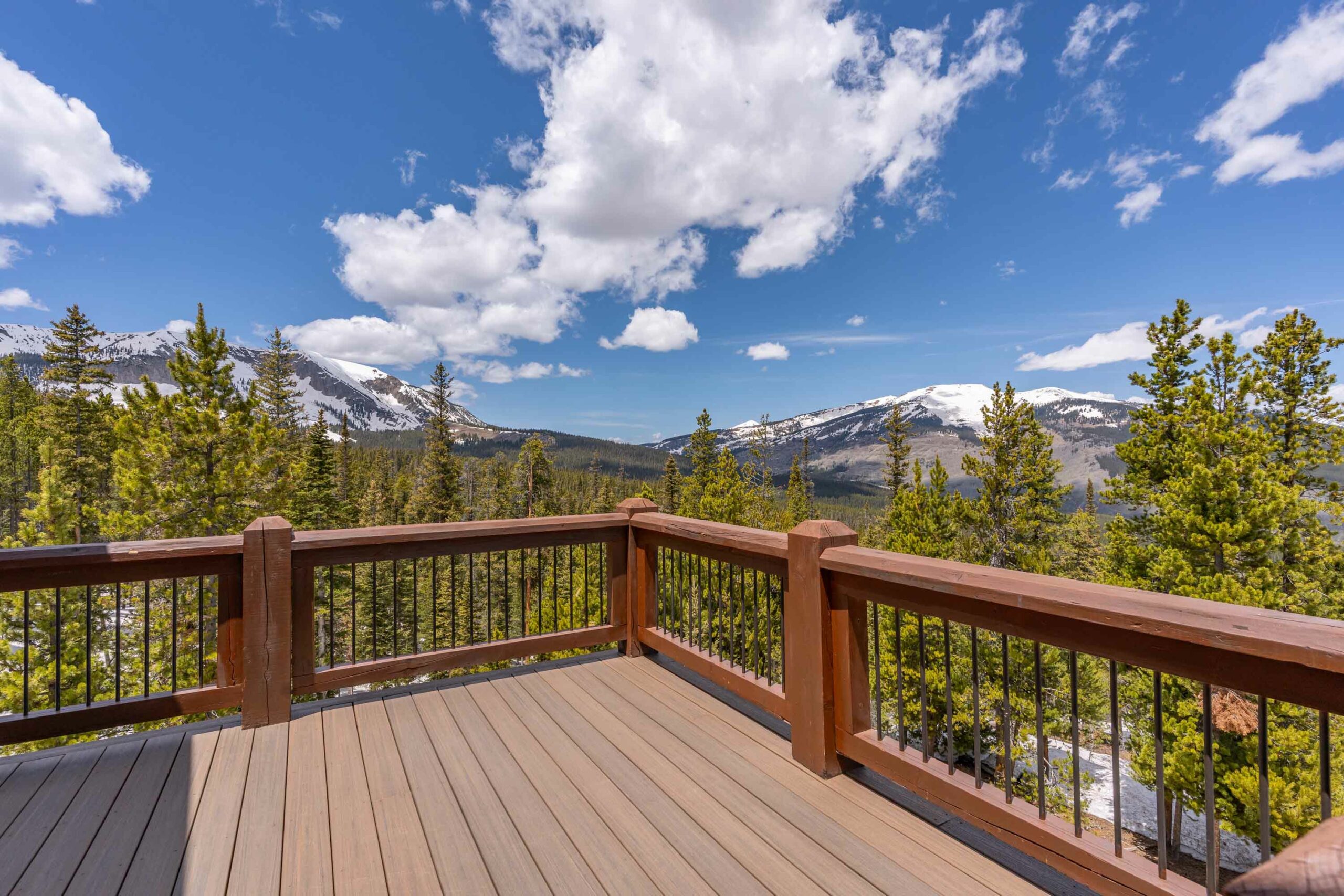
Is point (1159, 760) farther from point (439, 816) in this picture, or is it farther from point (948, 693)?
point (439, 816)

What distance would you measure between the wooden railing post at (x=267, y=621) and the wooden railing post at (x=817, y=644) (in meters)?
2.93

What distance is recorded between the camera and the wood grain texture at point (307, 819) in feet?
6.71

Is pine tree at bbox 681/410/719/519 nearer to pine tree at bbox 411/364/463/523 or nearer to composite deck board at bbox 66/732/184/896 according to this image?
pine tree at bbox 411/364/463/523

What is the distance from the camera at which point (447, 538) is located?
3.76 meters

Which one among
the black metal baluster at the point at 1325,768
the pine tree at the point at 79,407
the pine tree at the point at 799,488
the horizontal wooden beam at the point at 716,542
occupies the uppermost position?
the pine tree at the point at 79,407

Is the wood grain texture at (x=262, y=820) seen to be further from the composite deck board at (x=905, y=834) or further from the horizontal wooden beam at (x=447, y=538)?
the composite deck board at (x=905, y=834)

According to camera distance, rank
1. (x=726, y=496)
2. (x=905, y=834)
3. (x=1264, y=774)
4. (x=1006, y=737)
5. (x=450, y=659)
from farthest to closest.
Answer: (x=726, y=496) → (x=450, y=659) → (x=905, y=834) → (x=1006, y=737) → (x=1264, y=774)

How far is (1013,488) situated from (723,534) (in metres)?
19.1

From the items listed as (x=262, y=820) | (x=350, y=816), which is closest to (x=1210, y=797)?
(x=350, y=816)

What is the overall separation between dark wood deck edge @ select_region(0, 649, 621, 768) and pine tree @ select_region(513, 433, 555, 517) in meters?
27.5

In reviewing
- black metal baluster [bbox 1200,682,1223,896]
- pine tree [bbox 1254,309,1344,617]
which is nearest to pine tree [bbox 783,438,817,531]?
pine tree [bbox 1254,309,1344,617]

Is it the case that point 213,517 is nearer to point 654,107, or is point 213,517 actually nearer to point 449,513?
point 449,513

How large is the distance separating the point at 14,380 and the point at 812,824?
56558 millimetres

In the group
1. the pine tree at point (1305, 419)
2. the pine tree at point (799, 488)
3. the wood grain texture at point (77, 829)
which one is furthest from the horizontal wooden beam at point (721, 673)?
the pine tree at point (799, 488)
